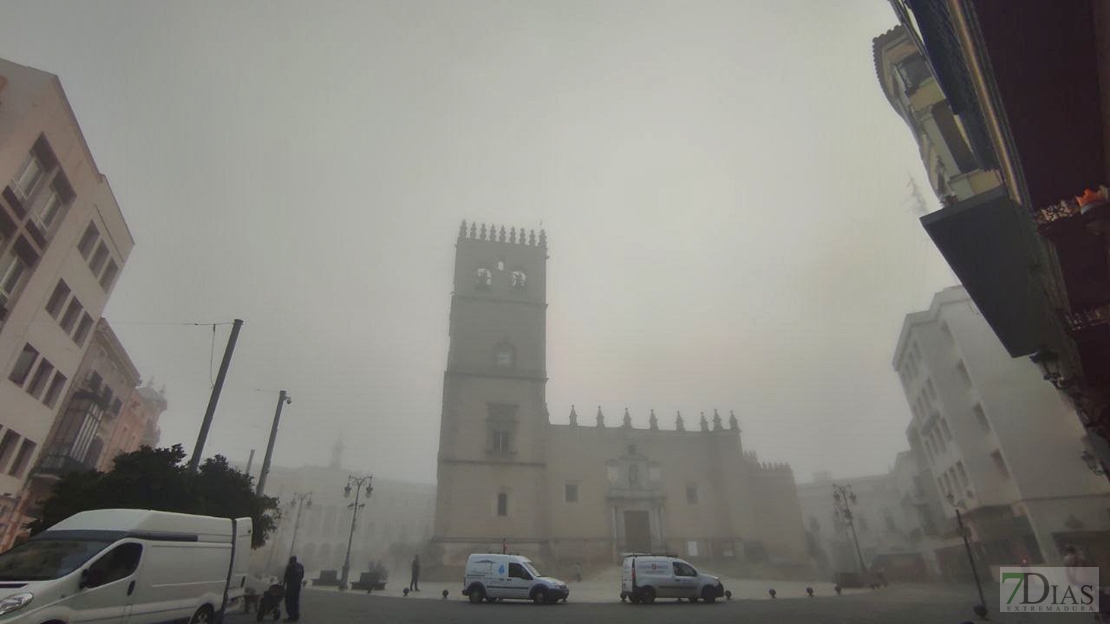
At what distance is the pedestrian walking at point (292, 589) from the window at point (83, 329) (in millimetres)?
17780

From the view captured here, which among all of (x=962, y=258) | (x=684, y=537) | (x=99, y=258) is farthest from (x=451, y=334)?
(x=962, y=258)

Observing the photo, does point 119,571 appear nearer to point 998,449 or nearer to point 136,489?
point 136,489

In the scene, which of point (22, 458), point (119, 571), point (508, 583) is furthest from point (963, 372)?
point (22, 458)

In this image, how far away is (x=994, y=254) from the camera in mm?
6285

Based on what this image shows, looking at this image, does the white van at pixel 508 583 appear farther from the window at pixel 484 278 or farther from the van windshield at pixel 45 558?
the window at pixel 484 278

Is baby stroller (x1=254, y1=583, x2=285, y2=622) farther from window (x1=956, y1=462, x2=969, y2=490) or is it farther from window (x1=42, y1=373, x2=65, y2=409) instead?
window (x1=956, y1=462, x2=969, y2=490)

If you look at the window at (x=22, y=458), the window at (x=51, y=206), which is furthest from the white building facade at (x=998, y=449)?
the window at (x=22, y=458)

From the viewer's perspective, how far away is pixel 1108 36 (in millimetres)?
3605

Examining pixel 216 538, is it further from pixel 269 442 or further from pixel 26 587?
pixel 269 442

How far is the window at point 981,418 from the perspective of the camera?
25.5 m

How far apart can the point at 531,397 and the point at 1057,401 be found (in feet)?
92.5

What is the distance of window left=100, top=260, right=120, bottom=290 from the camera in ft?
75.8

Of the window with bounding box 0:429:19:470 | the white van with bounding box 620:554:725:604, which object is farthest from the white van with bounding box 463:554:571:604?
the window with bounding box 0:429:19:470

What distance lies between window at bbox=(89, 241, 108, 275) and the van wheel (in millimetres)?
19706
